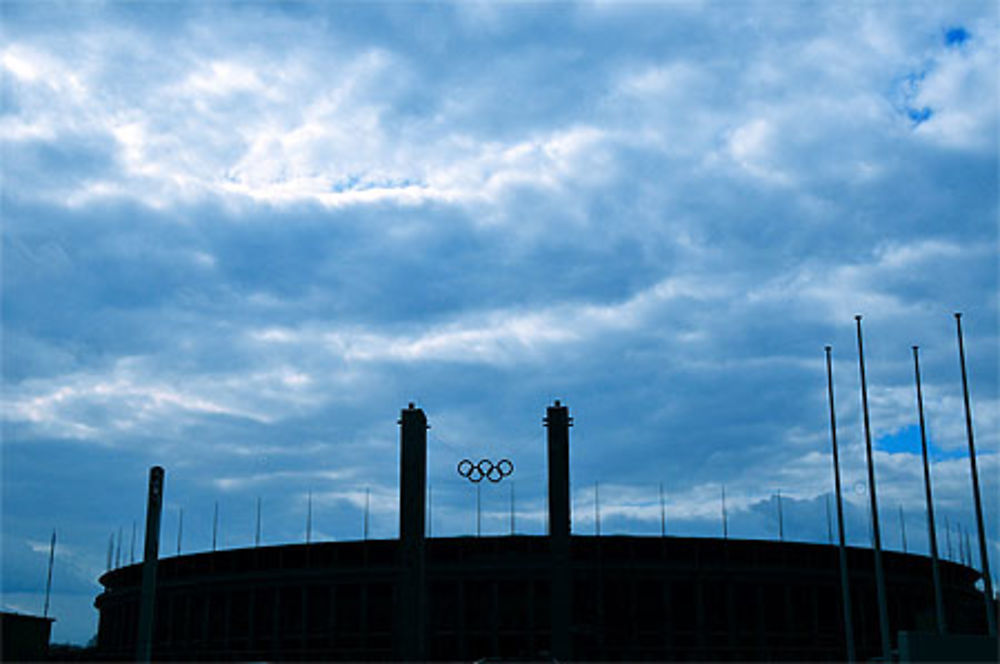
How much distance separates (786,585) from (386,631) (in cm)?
3027

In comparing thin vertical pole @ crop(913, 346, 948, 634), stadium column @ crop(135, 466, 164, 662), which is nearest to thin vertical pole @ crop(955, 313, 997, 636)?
thin vertical pole @ crop(913, 346, 948, 634)

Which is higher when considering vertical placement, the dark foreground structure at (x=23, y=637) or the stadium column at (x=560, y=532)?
the stadium column at (x=560, y=532)

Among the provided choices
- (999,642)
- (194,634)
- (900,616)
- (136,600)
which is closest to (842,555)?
(999,642)

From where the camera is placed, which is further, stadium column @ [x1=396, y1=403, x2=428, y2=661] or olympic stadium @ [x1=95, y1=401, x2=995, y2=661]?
olympic stadium @ [x1=95, y1=401, x2=995, y2=661]

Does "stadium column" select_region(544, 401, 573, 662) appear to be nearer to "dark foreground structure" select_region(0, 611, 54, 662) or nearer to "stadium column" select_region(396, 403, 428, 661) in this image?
"stadium column" select_region(396, 403, 428, 661)

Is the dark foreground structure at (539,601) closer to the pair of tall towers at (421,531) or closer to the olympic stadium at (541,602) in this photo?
the olympic stadium at (541,602)

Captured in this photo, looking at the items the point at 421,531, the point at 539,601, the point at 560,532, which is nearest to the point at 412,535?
the point at 421,531

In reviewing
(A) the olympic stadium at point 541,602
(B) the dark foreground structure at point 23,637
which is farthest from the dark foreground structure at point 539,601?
(B) the dark foreground structure at point 23,637

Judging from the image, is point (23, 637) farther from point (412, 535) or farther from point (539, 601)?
point (539, 601)

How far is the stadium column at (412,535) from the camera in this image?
67.7 m

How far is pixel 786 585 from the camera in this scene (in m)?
80.2

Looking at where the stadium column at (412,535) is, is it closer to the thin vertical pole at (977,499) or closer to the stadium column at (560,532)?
the stadium column at (560,532)

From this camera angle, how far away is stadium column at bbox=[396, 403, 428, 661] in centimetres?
6769

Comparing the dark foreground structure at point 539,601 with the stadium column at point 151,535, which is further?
the dark foreground structure at point 539,601
